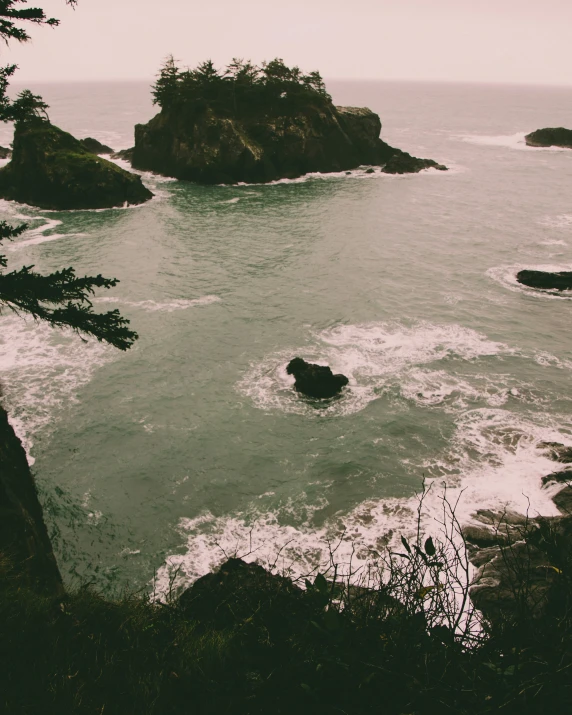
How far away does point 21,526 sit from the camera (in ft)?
36.9

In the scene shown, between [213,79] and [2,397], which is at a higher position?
[213,79]

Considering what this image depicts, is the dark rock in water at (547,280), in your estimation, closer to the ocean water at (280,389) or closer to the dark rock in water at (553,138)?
the ocean water at (280,389)

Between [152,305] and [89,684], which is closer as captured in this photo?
[89,684]

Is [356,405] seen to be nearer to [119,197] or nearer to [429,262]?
[429,262]

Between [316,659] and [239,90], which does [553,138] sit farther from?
[316,659]

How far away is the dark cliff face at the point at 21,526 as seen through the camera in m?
9.94

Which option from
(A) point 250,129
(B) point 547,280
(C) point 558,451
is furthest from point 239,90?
(C) point 558,451

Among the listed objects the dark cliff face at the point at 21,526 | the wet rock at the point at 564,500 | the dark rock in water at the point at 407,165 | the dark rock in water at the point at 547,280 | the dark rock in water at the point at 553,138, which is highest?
the dark rock in water at the point at 553,138

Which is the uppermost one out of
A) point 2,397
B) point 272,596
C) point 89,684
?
point 272,596

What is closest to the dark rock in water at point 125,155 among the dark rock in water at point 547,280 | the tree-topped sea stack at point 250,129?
the tree-topped sea stack at point 250,129

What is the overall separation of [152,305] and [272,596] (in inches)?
1104

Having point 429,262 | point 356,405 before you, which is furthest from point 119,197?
point 356,405

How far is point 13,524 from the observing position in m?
11.1

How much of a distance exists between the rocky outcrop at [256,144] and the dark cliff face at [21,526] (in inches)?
2300
